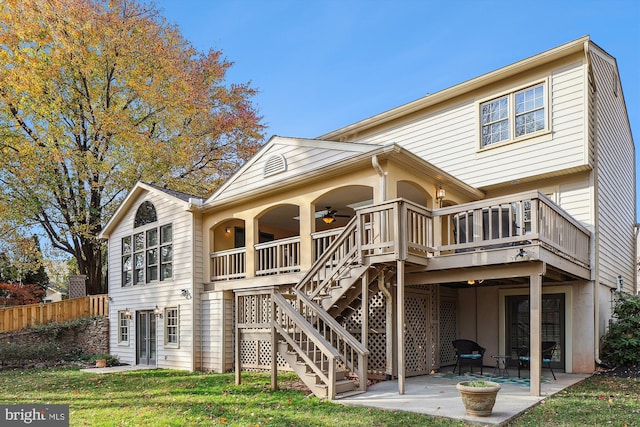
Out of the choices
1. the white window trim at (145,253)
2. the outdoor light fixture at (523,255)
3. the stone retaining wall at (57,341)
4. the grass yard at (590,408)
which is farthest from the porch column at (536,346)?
the stone retaining wall at (57,341)

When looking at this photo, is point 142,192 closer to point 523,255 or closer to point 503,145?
point 503,145

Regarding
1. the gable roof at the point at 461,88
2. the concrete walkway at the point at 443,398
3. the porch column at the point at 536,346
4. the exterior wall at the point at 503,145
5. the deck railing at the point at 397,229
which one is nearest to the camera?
the concrete walkway at the point at 443,398

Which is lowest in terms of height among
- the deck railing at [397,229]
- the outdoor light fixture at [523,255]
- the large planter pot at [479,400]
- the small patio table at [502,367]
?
the small patio table at [502,367]

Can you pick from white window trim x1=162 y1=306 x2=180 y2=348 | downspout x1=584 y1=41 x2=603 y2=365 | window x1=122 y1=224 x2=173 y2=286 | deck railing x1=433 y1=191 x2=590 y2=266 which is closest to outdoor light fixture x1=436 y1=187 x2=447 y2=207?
deck railing x1=433 y1=191 x2=590 y2=266

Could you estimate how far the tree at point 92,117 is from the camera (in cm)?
1942

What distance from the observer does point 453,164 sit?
1281 cm

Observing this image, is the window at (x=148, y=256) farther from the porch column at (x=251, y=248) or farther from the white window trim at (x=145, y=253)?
the porch column at (x=251, y=248)

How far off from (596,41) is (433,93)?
12.8 feet

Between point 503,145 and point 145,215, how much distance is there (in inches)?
436

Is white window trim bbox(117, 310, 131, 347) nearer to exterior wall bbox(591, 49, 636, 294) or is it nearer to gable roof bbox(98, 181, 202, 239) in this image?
gable roof bbox(98, 181, 202, 239)

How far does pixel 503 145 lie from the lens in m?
11.9

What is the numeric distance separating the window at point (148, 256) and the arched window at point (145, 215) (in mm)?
300

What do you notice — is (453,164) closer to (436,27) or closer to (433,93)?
(433,93)

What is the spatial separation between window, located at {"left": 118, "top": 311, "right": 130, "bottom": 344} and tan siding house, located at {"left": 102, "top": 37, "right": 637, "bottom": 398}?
550mm
